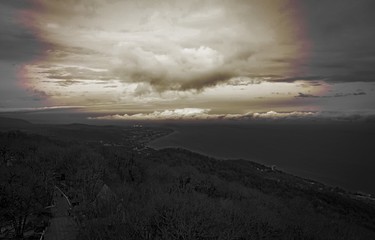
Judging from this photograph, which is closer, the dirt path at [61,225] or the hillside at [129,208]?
the hillside at [129,208]

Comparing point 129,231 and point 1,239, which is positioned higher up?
point 129,231

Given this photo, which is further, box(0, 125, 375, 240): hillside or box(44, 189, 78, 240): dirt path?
box(44, 189, 78, 240): dirt path

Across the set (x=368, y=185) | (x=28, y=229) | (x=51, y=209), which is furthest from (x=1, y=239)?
(x=368, y=185)

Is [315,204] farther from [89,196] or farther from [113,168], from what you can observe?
[89,196]

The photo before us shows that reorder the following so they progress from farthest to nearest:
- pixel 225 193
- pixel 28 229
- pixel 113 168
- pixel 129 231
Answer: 1. pixel 113 168
2. pixel 225 193
3. pixel 28 229
4. pixel 129 231

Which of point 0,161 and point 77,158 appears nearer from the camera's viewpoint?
point 0,161

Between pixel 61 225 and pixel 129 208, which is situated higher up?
pixel 129 208

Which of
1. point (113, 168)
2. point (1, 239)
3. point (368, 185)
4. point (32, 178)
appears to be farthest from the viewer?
point (368, 185)

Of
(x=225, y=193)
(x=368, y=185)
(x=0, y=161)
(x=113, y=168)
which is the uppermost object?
(x=0, y=161)
